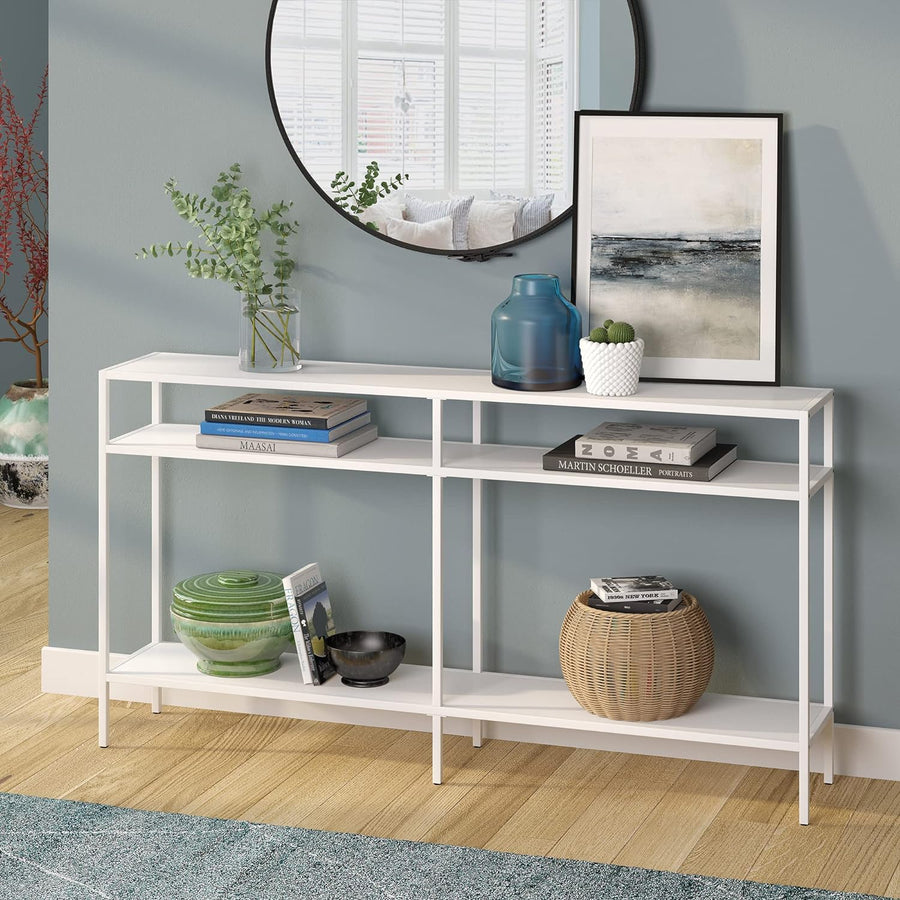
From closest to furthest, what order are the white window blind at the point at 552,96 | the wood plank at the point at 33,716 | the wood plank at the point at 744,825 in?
the wood plank at the point at 744,825 → the white window blind at the point at 552,96 → the wood plank at the point at 33,716

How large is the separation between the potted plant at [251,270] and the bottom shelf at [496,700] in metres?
0.67

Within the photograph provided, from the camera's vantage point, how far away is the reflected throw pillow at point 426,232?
307 centimetres

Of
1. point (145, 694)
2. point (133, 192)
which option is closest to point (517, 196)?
point (133, 192)

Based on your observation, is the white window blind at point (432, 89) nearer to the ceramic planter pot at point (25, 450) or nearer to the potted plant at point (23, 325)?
the potted plant at point (23, 325)

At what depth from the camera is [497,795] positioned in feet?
9.48

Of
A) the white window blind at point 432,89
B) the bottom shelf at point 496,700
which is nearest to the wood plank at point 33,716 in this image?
the bottom shelf at point 496,700

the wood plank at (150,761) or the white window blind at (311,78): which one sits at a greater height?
the white window blind at (311,78)

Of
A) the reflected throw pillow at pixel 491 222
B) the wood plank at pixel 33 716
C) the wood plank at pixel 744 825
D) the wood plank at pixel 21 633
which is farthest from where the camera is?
the wood plank at pixel 21 633

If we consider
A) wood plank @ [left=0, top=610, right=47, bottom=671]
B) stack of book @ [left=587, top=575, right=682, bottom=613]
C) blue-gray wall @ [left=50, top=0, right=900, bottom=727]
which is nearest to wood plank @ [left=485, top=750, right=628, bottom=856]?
blue-gray wall @ [left=50, top=0, right=900, bottom=727]

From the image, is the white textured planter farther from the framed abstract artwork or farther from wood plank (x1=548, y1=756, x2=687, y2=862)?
wood plank (x1=548, y1=756, x2=687, y2=862)

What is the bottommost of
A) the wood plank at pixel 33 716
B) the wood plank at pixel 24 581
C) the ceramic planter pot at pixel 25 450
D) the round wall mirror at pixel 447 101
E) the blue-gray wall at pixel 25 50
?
the wood plank at pixel 33 716

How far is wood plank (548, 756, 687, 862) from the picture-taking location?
8.70ft

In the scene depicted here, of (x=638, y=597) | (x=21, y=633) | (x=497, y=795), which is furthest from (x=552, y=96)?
(x=21, y=633)

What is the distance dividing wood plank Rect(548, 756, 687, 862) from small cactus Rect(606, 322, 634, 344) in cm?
89
